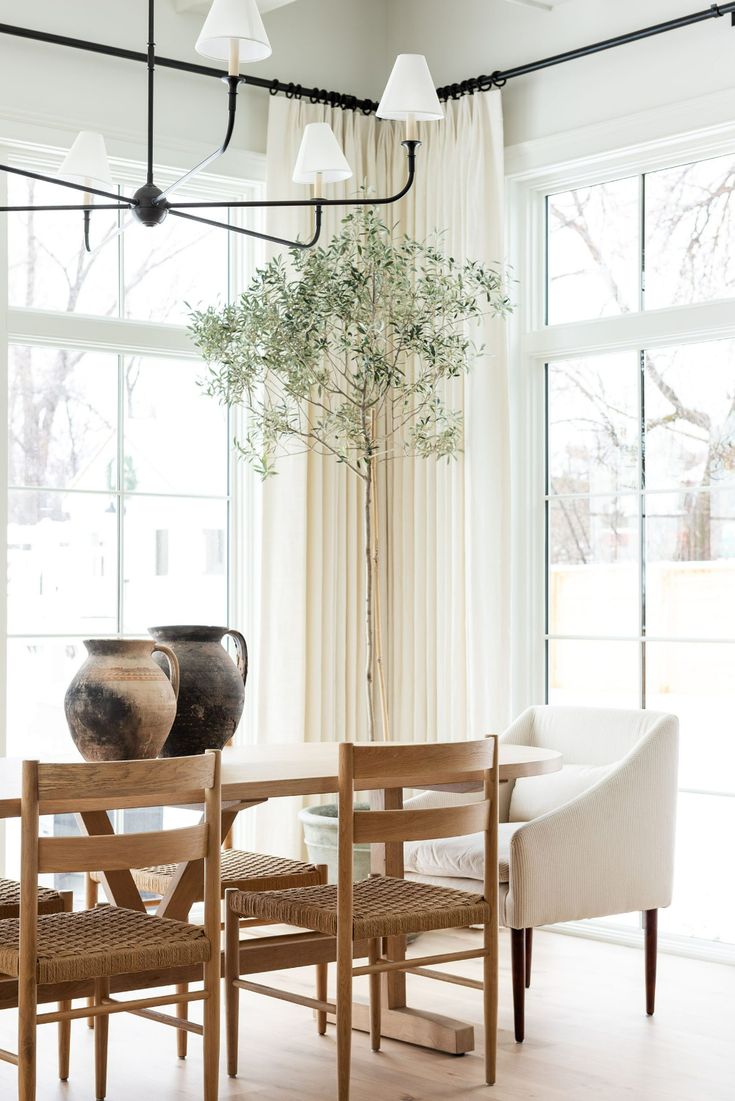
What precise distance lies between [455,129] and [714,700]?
92.5 inches

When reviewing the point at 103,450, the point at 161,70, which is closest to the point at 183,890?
the point at 103,450

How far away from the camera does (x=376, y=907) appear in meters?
3.12

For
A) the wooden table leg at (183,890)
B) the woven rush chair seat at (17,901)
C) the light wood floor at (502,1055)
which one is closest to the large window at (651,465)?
the light wood floor at (502,1055)

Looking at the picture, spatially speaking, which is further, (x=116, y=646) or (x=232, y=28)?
(x=116, y=646)

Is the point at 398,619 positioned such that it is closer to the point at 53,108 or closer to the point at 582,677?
the point at 582,677

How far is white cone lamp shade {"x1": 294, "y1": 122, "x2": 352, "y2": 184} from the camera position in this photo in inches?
142

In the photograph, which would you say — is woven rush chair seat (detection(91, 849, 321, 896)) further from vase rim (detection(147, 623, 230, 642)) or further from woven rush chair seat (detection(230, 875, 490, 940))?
vase rim (detection(147, 623, 230, 642))

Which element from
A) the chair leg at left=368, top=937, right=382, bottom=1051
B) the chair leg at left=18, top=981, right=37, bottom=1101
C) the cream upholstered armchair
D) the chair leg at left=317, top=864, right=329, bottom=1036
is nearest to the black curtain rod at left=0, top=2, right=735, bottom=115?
the cream upholstered armchair

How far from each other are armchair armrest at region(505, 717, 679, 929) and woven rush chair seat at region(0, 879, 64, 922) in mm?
1141

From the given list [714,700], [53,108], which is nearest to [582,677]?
[714,700]

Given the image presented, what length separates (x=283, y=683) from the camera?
16.9ft

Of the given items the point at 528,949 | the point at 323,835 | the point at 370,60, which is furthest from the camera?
the point at 370,60

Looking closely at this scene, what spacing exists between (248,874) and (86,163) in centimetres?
200

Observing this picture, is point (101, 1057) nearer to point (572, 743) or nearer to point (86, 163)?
point (572, 743)
